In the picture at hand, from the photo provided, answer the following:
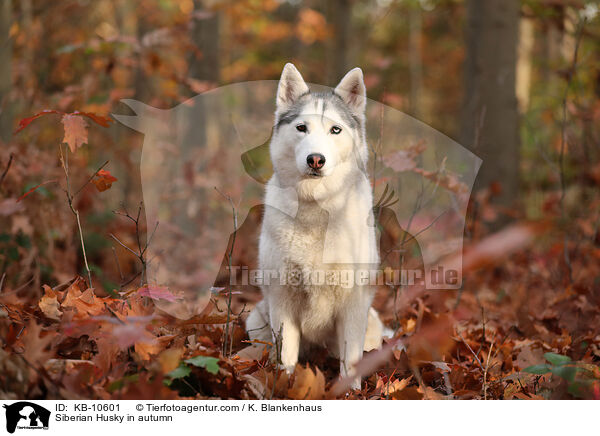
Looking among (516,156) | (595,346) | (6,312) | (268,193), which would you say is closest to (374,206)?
(268,193)

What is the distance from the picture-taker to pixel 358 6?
66.4ft

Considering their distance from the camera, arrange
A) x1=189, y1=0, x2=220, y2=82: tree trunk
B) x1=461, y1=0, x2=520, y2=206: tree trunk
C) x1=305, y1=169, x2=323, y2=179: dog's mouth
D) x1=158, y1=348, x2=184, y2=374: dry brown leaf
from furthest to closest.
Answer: x1=189, y1=0, x2=220, y2=82: tree trunk, x1=461, y1=0, x2=520, y2=206: tree trunk, x1=305, y1=169, x2=323, y2=179: dog's mouth, x1=158, y1=348, x2=184, y2=374: dry brown leaf

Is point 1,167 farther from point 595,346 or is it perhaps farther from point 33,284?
point 595,346

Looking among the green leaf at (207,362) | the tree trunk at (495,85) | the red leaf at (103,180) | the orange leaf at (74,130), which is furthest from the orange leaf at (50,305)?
the tree trunk at (495,85)

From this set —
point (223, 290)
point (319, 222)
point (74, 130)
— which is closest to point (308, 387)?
point (223, 290)

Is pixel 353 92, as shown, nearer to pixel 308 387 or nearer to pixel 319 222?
pixel 319 222

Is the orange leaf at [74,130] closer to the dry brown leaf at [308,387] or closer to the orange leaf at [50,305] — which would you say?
the orange leaf at [50,305]

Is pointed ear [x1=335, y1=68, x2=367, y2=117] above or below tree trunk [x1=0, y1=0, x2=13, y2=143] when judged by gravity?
below

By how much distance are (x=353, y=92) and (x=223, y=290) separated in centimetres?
131

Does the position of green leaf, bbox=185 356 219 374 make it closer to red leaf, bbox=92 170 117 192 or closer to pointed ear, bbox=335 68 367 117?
red leaf, bbox=92 170 117 192

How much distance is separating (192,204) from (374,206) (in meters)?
4.30

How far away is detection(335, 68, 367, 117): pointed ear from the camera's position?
111 inches

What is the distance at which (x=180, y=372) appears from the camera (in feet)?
6.92
